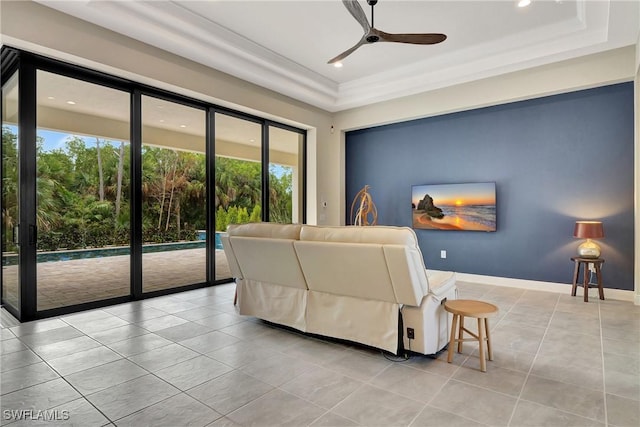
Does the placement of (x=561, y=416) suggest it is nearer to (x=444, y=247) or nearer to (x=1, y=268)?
(x=444, y=247)

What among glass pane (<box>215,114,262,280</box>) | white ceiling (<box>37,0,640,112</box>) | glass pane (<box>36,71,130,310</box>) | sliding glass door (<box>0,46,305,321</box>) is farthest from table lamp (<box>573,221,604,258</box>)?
glass pane (<box>36,71,130,310</box>)

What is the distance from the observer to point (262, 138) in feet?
20.8

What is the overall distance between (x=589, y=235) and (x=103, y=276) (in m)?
6.29

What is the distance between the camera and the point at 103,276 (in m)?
4.46

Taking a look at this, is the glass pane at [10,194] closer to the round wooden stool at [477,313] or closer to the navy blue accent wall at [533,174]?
the round wooden stool at [477,313]

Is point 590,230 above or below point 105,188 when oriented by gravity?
below

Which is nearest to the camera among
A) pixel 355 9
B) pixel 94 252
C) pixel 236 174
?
pixel 355 9

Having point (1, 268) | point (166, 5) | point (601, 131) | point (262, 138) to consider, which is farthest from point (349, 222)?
point (1, 268)

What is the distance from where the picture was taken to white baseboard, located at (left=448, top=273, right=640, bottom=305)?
4582 millimetres

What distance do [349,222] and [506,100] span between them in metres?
3.70

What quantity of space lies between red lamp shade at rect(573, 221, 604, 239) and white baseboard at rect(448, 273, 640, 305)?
871 millimetres

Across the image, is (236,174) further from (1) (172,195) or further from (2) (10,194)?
(2) (10,194)

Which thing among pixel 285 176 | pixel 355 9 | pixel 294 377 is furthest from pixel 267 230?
pixel 285 176

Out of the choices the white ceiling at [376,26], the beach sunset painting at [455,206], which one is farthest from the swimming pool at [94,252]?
the beach sunset painting at [455,206]
